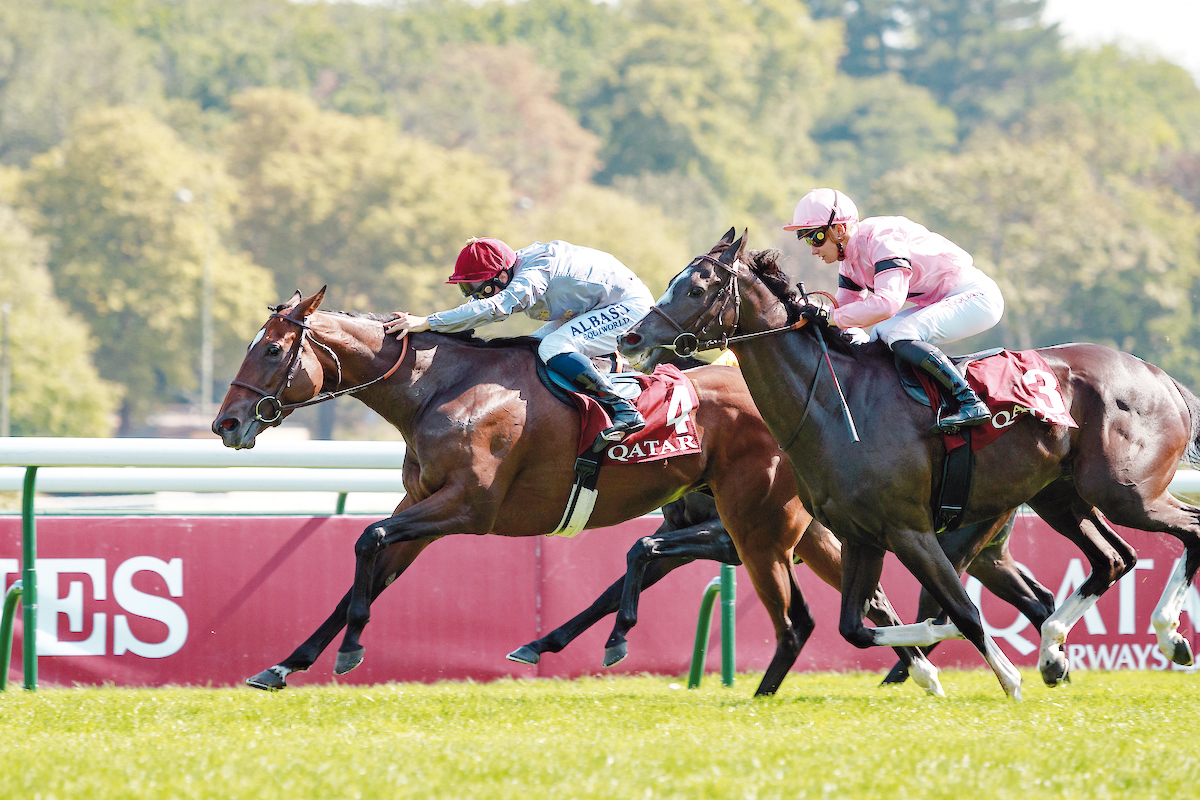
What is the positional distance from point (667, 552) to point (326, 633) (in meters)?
1.66

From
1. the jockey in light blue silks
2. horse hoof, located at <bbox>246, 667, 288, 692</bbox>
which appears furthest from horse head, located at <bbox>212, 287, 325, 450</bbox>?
horse hoof, located at <bbox>246, 667, 288, 692</bbox>

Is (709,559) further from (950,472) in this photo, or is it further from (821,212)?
(821,212)

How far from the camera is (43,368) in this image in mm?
40688

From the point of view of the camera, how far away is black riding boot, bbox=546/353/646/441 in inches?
251

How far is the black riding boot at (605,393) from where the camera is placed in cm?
638

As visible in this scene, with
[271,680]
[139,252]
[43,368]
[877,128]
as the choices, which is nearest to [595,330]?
[271,680]

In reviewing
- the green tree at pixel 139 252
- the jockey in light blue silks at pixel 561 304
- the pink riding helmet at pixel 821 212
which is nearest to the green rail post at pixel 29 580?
the jockey in light blue silks at pixel 561 304

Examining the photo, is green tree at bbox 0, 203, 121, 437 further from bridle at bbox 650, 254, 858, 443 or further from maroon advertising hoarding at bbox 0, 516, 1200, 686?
bridle at bbox 650, 254, 858, 443

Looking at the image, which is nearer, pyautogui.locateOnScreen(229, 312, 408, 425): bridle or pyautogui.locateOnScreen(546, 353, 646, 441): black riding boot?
pyautogui.locateOnScreen(229, 312, 408, 425): bridle

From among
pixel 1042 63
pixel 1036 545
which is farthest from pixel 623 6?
pixel 1036 545

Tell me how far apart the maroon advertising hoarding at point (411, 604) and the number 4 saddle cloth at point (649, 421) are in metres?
1.60

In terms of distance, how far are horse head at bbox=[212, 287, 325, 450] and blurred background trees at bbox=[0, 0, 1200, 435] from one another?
2569 centimetres

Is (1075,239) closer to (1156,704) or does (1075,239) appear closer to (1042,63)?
(1156,704)

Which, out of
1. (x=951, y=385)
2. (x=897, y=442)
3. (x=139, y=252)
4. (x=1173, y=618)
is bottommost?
(x=139, y=252)
